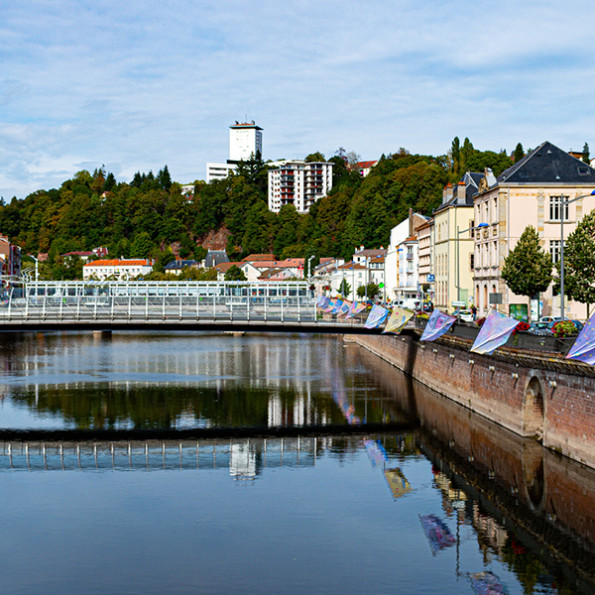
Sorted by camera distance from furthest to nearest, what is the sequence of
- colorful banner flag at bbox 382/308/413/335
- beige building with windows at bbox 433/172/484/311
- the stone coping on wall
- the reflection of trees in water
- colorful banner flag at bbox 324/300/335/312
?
beige building with windows at bbox 433/172/484/311 < colorful banner flag at bbox 324/300/335/312 < colorful banner flag at bbox 382/308/413/335 < the reflection of trees in water < the stone coping on wall

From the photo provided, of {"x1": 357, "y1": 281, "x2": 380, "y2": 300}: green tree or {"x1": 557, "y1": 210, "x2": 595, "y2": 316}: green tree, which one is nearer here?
{"x1": 557, "y1": 210, "x2": 595, "y2": 316}: green tree

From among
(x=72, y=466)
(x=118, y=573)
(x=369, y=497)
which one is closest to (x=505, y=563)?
(x=369, y=497)

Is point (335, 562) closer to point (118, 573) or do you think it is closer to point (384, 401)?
point (118, 573)

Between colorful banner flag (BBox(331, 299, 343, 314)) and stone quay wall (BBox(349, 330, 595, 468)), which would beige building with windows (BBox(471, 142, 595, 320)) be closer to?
colorful banner flag (BBox(331, 299, 343, 314))

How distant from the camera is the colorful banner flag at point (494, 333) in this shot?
40.4 metres

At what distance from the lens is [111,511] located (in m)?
31.8

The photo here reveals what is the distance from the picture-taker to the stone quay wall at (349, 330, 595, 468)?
110 ft

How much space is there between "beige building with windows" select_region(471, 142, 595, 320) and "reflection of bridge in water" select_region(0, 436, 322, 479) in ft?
Result: 118

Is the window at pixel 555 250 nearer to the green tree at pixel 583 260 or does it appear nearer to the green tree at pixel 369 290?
the green tree at pixel 583 260

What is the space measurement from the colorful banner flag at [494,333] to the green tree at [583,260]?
59.2 ft

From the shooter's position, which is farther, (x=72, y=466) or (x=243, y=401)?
(x=243, y=401)

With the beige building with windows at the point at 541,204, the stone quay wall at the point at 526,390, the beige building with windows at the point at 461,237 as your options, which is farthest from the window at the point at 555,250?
the stone quay wall at the point at 526,390

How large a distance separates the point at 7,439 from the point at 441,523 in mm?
24496

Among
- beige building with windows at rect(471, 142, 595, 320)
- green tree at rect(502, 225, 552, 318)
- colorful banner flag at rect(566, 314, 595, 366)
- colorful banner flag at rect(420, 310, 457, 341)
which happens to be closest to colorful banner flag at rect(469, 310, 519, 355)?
colorful banner flag at rect(420, 310, 457, 341)
